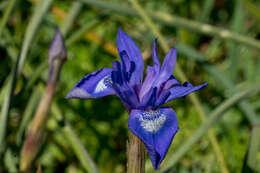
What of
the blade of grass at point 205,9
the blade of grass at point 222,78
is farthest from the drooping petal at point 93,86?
the blade of grass at point 205,9

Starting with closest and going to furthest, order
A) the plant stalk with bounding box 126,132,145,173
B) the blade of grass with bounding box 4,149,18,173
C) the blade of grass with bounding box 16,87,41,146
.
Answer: the plant stalk with bounding box 126,132,145,173, the blade of grass with bounding box 4,149,18,173, the blade of grass with bounding box 16,87,41,146

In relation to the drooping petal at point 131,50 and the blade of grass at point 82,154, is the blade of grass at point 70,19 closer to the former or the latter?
the blade of grass at point 82,154

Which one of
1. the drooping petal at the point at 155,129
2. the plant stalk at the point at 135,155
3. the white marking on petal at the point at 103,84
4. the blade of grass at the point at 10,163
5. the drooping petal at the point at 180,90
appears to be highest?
the white marking on petal at the point at 103,84

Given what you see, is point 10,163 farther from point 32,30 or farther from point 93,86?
point 93,86

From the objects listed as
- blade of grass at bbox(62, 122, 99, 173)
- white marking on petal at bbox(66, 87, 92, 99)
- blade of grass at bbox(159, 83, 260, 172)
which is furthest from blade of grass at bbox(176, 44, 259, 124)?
white marking on petal at bbox(66, 87, 92, 99)

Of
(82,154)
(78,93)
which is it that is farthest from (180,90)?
(82,154)

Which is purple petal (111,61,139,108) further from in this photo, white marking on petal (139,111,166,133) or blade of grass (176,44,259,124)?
blade of grass (176,44,259,124)

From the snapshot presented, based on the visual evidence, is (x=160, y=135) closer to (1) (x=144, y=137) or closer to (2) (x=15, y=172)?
(1) (x=144, y=137)

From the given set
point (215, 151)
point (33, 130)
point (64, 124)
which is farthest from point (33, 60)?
point (215, 151)
